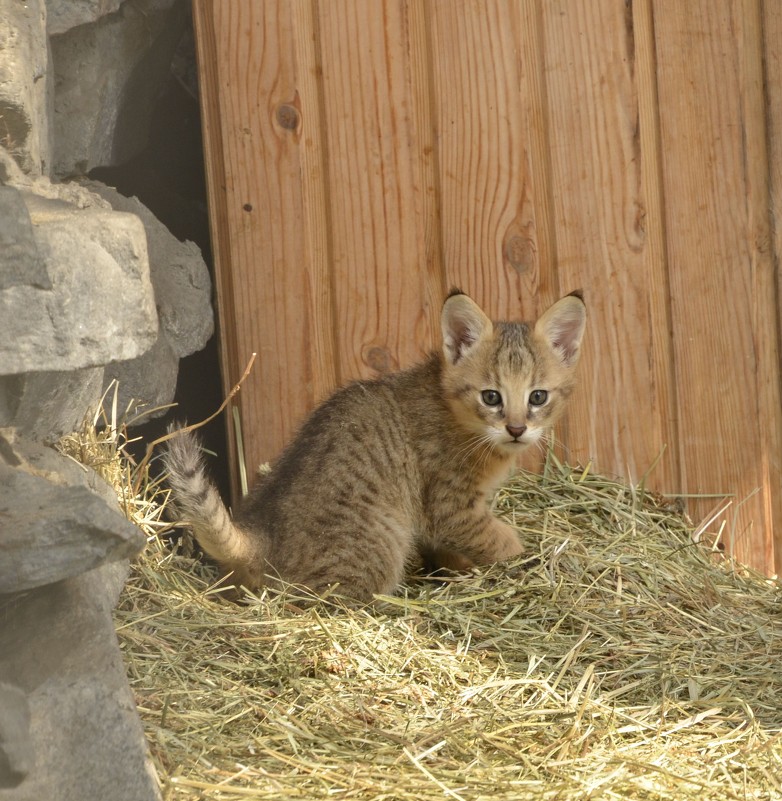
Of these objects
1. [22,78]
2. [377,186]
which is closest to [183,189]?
[377,186]

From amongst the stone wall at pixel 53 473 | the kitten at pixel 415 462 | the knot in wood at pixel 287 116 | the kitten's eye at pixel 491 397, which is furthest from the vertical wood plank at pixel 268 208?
the stone wall at pixel 53 473

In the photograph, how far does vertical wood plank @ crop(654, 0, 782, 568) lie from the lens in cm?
460

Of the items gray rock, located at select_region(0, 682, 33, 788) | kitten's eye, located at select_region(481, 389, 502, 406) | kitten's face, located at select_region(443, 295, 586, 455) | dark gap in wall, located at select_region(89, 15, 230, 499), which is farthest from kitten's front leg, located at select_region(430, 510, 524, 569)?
gray rock, located at select_region(0, 682, 33, 788)

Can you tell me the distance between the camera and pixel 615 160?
15.2 feet

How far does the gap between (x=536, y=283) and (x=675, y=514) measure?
115 centimetres

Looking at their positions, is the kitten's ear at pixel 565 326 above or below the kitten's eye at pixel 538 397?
above

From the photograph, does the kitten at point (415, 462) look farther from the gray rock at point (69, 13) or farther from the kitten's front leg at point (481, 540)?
the gray rock at point (69, 13)

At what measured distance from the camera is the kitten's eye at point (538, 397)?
14.5 ft

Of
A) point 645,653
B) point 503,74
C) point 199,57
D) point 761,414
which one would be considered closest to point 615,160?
point 503,74

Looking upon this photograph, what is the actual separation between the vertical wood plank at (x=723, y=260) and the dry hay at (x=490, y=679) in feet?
1.28

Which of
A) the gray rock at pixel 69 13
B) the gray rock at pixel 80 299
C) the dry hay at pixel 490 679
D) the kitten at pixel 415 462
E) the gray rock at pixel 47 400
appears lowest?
the dry hay at pixel 490 679

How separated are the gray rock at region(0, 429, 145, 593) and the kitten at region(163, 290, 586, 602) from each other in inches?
56.1

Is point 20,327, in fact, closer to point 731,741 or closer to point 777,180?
point 731,741

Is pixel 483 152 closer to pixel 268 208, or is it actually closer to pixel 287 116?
pixel 287 116
